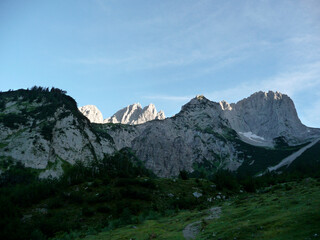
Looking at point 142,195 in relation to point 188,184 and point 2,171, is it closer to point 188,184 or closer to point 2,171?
point 188,184

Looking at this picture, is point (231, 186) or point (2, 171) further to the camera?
point (2, 171)

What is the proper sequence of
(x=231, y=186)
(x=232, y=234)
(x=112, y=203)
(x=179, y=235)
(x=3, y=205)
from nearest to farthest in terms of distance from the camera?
(x=232, y=234) → (x=179, y=235) → (x=3, y=205) → (x=112, y=203) → (x=231, y=186)

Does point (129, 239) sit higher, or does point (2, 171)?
point (2, 171)

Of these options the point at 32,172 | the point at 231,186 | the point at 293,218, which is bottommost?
the point at 231,186

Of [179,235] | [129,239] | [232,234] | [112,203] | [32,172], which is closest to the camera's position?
[232,234]

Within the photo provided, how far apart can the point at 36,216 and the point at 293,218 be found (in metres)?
52.9

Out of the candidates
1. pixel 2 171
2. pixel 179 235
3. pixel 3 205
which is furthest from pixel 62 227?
pixel 2 171

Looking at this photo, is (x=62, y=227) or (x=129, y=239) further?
(x=62, y=227)

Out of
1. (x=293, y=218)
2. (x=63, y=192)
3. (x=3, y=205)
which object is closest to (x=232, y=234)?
(x=293, y=218)

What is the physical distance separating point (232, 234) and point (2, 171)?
196 meters

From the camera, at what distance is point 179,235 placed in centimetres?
2441

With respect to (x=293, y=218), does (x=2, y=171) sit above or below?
above

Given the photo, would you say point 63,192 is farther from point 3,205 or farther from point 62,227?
point 62,227

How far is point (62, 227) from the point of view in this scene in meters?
45.2
